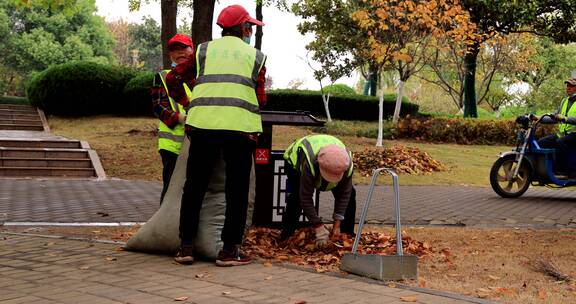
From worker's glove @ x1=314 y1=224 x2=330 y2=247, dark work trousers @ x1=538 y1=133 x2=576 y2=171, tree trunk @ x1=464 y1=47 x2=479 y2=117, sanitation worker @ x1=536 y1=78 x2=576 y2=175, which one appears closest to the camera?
worker's glove @ x1=314 y1=224 x2=330 y2=247

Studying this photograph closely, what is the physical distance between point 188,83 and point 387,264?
6.62ft

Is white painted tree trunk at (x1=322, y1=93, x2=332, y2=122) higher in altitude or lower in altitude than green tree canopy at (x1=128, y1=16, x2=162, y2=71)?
lower

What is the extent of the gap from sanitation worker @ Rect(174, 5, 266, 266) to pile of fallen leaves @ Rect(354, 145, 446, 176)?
9096 millimetres

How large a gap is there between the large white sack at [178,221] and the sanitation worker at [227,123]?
0.12 metres

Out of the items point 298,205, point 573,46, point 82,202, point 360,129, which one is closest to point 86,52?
point 360,129

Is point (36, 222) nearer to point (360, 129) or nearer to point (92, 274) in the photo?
point (92, 274)

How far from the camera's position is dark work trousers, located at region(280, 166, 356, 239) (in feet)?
19.6

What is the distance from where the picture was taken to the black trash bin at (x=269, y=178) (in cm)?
682

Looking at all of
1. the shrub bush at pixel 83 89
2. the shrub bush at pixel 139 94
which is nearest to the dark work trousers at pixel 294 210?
the shrub bush at pixel 139 94

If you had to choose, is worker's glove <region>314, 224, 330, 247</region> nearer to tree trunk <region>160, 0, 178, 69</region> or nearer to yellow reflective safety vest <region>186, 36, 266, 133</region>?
yellow reflective safety vest <region>186, 36, 266, 133</region>

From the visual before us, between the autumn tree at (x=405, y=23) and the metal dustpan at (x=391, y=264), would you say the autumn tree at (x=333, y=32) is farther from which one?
the metal dustpan at (x=391, y=264)

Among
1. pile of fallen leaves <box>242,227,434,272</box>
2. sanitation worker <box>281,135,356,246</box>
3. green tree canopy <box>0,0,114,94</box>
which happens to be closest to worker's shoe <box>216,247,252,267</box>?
pile of fallen leaves <box>242,227,434,272</box>

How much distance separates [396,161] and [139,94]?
10.8 meters

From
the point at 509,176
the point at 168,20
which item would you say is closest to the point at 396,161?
the point at 509,176
